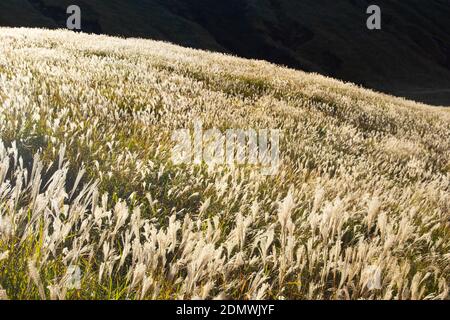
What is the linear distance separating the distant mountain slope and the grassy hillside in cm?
8586

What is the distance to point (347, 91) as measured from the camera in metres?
15.9

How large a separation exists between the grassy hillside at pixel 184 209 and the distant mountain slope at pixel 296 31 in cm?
8586

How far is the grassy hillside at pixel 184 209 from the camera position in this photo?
1.89 meters

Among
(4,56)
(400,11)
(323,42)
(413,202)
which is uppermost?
(400,11)

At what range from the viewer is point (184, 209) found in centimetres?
265

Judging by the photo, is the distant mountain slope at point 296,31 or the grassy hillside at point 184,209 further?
the distant mountain slope at point 296,31

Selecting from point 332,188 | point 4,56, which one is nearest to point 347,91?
point 4,56

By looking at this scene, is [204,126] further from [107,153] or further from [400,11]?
[400,11]

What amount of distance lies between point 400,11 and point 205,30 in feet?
205

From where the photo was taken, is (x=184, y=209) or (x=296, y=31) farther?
(x=296, y=31)

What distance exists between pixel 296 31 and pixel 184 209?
397ft

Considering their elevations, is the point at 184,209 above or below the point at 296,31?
below

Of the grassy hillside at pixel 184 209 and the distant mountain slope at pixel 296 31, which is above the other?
the distant mountain slope at pixel 296 31
